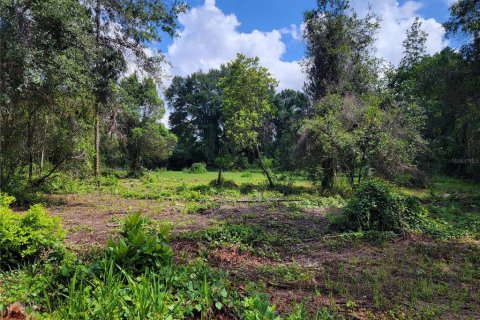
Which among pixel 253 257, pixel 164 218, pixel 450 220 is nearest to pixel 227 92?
pixel 164 218

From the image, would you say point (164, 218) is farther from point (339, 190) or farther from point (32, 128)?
point (339, 190)

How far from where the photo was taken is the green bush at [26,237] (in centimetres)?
397

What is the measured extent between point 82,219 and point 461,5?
13.8 meters

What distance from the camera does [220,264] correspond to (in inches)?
182

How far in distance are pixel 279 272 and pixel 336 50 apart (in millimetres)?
12425

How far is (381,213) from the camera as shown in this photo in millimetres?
6898

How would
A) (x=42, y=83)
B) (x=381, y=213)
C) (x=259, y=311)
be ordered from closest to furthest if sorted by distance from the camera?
(x=259, y=311) < (x=381, y=213) < (x=42, y=83)

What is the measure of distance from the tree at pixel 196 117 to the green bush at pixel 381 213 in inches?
1426

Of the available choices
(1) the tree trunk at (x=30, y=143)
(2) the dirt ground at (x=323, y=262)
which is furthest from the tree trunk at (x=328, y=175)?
(1) the tree trunk at (x=30, y=143)

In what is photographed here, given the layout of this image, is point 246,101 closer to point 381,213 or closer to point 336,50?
point 336,50

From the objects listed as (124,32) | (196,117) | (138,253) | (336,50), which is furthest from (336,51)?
(196,117)

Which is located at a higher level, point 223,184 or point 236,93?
point 236,93

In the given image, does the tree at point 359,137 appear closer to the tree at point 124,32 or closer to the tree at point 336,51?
the tree at point 336,51

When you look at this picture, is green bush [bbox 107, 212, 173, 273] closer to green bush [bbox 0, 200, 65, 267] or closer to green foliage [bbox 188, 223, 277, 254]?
green bush [bbox 0, 200, 65, 267]
